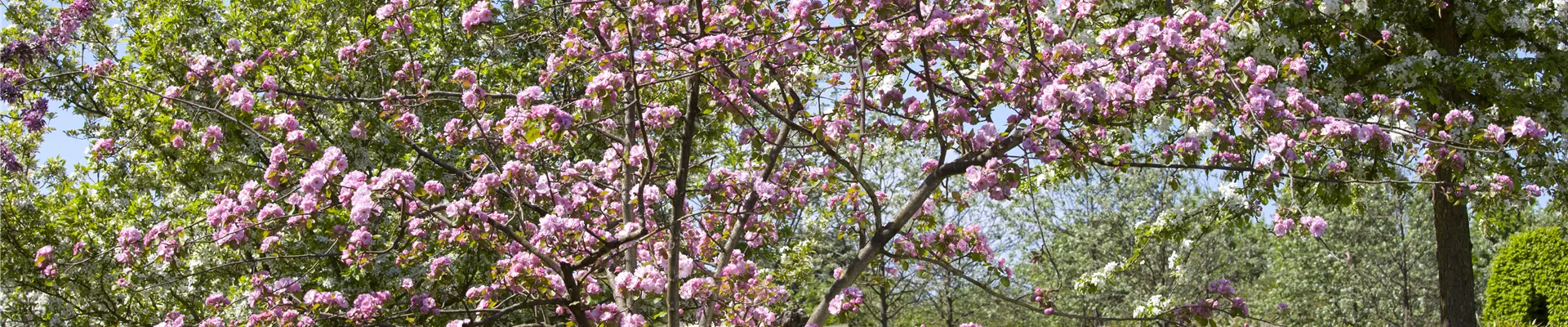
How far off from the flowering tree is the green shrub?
24.2 ft

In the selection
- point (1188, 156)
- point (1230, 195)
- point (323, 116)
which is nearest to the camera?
point (1188, 156)

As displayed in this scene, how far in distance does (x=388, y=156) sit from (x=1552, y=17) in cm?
964

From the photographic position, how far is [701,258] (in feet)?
20.0

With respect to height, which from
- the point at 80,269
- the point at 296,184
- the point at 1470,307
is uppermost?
the point at 1470,307

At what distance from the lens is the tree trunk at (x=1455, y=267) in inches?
387

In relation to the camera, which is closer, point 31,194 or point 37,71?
point 37,71

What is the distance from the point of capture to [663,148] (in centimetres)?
555

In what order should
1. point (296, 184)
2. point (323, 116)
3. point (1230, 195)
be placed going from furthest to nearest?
point (323, 116), point (1230, 195), point (296, 184)

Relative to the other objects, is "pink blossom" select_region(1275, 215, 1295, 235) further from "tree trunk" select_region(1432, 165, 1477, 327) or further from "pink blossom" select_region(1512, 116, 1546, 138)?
"tree trunk" select_region(1432, 165, 1477, 327)

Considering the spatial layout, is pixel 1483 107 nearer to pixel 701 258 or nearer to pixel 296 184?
pixel 701 258

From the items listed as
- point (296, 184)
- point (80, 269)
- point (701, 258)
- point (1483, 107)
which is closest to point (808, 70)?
point (701, 258)

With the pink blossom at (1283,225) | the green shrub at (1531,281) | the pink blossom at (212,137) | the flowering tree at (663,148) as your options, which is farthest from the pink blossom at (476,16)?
the green shrub at (1531,281)

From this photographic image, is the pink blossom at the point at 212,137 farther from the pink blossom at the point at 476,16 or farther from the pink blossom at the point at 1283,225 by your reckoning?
the pink blossom at the point at 1283,225

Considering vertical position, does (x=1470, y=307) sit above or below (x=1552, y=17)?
below
